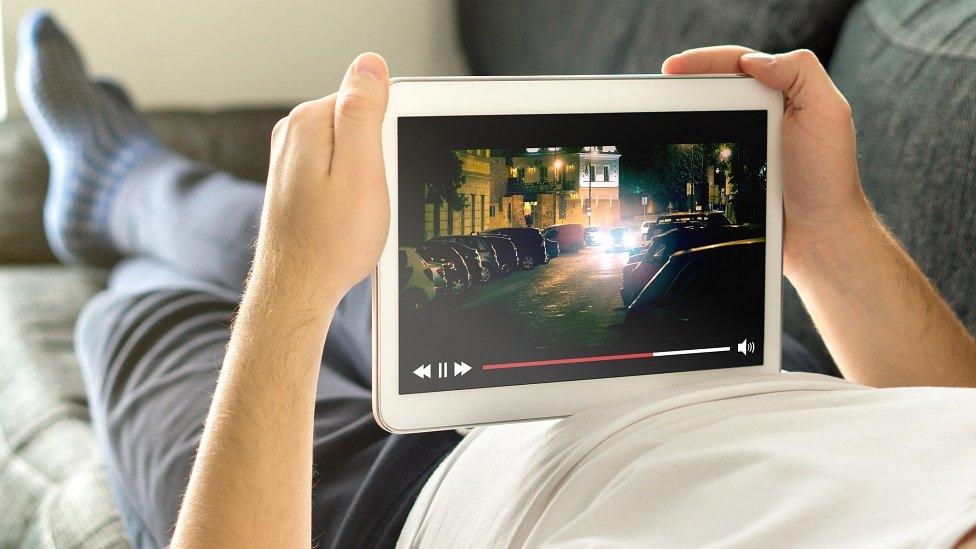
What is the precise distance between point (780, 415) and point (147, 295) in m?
0.75

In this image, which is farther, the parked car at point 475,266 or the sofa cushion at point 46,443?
the sofa cushion at point 46,443

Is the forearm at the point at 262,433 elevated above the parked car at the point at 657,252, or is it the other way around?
the parked car at the point at 657,252

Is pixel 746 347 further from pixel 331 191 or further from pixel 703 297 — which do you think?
pixel 331 191

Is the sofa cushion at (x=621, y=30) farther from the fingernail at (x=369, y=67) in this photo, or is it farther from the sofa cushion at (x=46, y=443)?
the sofa cushion at (x=46, y=443)

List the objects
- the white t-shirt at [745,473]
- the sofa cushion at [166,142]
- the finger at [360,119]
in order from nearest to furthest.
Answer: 1. the white t-shirt at [745,473]
2. the finger at [360,119]
3. the sofa cushion at [166,142]

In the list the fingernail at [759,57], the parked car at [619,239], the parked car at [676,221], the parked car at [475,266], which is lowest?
the parked car at [475,266]

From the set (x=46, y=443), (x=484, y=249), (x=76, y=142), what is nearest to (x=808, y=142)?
(x=484, y=249)

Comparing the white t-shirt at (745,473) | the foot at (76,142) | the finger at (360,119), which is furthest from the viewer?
the foot at (76,142)

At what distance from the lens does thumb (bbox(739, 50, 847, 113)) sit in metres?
0.62

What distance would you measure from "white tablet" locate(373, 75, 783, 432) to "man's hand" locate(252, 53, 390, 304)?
0.09 ft

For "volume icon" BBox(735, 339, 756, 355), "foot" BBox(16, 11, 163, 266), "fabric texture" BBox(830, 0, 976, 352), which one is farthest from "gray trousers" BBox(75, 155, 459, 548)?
"fabric texture" BBox(830, 0, 976, 352)

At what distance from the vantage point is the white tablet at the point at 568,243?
559 millimetres

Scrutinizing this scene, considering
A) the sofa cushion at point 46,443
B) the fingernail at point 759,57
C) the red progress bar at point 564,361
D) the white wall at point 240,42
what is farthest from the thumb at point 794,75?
the white wall at point 240,42

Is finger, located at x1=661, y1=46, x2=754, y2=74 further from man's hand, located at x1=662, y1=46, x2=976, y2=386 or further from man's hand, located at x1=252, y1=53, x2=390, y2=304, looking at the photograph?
man's hand, located at x1=252, y1=53, x2=390, y2=304
